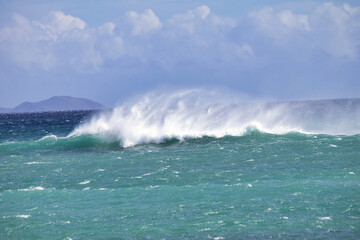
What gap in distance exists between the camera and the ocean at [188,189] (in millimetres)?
14953

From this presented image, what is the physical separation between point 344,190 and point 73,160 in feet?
63.1

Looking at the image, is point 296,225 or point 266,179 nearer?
point 296,225

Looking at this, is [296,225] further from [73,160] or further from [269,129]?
[269,129]

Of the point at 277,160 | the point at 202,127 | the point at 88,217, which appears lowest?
the point at 88,217

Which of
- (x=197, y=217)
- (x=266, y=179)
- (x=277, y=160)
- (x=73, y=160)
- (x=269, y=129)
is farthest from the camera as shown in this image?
(x=269, y=129)

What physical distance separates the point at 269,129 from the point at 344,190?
2469 centimetres

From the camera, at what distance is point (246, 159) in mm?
27875

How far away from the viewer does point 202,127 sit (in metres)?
44.5

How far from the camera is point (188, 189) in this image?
20234 mm

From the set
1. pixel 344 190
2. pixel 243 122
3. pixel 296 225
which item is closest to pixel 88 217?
pixel 296 225

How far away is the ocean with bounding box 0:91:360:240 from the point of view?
1495 cm

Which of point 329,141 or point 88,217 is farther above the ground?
point 329,141

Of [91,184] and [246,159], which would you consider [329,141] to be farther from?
[91,184]

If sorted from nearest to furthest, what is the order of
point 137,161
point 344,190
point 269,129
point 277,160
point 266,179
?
point 344,190, point 266,179, point 277,160, point 137,161, point 269,129
